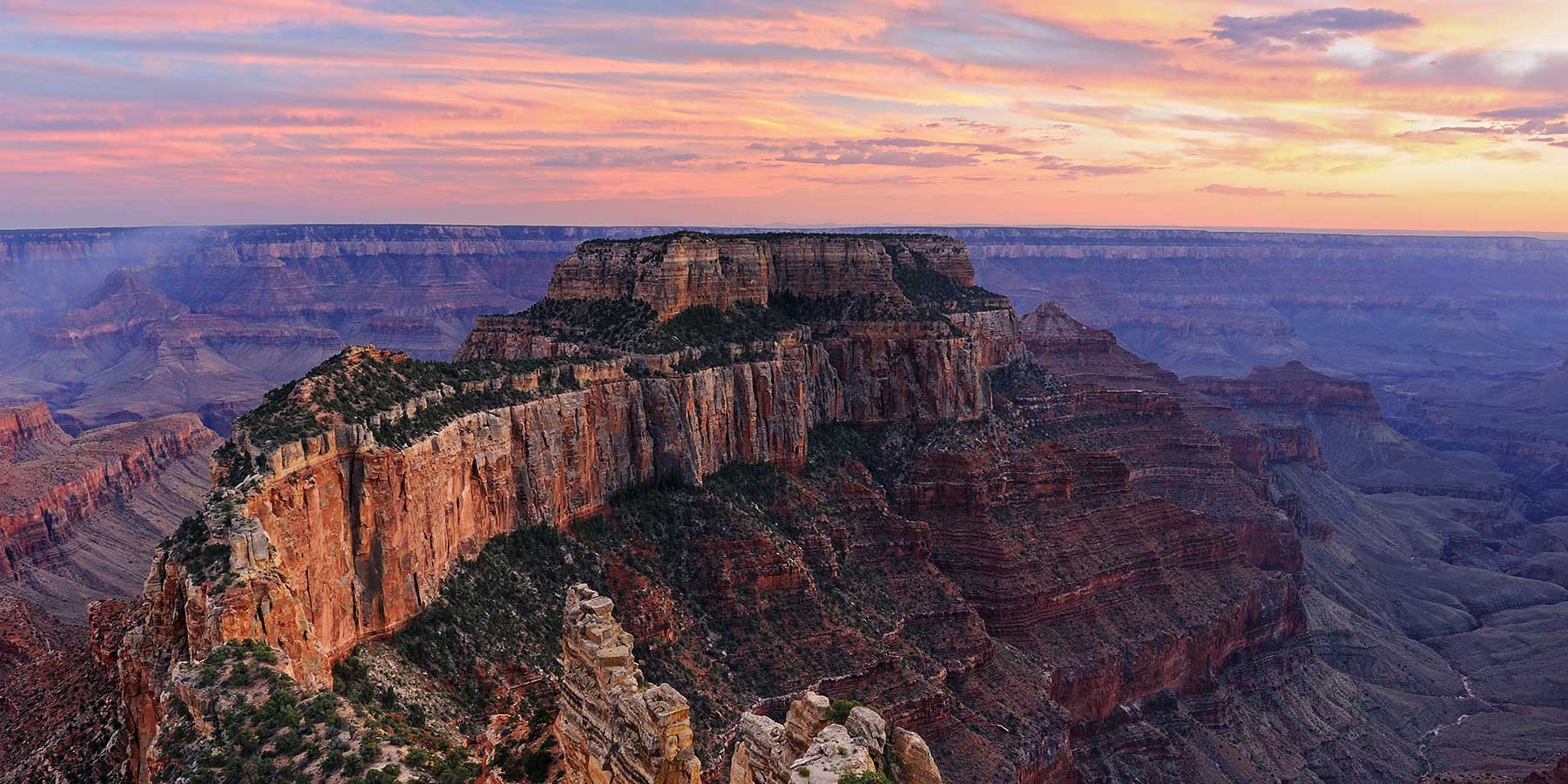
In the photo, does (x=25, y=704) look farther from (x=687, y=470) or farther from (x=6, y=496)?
(x=6, y=496)

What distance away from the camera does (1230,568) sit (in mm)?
112562

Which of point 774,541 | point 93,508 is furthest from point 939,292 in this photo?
point 93,508

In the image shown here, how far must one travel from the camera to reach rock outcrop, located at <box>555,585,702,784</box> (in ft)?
106

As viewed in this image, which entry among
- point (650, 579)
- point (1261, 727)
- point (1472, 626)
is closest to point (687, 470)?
point (650, 579)

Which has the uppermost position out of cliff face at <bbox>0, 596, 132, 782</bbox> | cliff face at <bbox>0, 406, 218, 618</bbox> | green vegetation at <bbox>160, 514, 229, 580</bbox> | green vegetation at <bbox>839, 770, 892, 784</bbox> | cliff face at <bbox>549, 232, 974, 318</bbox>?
cliff face at <bbox>549, 232, 974, 318</bbox>

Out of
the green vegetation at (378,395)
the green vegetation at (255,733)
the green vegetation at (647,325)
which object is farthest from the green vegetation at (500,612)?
the green vegetation at (647,325)

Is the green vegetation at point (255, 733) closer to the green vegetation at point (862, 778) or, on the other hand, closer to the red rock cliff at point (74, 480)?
the green vegetation at point (862, 778)

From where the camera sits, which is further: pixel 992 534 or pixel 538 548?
pixel 992 534

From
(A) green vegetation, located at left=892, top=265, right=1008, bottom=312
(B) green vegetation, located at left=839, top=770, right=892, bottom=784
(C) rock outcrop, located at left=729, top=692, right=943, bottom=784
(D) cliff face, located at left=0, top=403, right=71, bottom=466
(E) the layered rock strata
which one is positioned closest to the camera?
(B) green vegetation, located at left=839, top=770, right=892, bottom=784

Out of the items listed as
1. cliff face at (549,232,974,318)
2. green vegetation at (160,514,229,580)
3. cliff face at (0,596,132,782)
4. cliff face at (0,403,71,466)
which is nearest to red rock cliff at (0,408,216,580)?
cliff face at (0,403,71,466)

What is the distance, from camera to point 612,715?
1366 inches

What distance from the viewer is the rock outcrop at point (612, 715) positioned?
32250mm

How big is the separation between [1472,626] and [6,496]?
642ft

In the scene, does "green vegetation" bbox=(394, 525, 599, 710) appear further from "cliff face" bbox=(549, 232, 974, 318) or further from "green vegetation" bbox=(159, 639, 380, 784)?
"cliff face" bbox=(549, 232, 974, 318)
